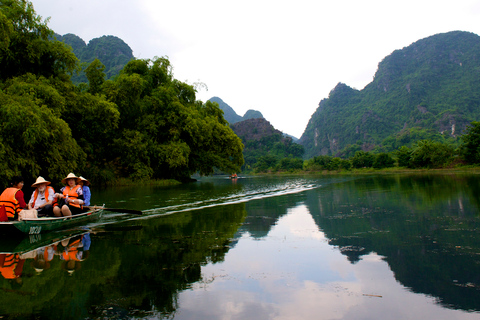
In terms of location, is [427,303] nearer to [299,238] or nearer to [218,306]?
[218,306]

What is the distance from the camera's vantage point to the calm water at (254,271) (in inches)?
127

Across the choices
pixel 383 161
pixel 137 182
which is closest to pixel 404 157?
pixel 383 161

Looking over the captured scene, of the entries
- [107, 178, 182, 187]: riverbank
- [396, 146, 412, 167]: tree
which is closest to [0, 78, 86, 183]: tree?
[107, 178, 182, 187]: riverbank

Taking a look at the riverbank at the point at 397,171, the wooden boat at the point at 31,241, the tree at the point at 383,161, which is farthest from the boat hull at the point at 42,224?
the tree at the point at 383,161

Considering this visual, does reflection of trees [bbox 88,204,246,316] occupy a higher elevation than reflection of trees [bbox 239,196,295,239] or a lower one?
higher

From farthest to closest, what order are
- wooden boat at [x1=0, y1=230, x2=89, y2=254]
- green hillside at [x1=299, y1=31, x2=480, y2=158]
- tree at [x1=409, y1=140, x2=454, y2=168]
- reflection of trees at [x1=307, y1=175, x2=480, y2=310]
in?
green hillside at [x1=299, y1=31, x2=480, y2=158] < tree at [x1=409, y1=140, x2=454, y2=168] < wooden boat at [x1=0, y1=230, x2=89, y2=254] < reflection of trees at [x1=307, y1=175, x2=480, y2=310]

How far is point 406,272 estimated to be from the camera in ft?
13.6

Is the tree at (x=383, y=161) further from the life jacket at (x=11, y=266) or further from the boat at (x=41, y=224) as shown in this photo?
the life jacket at (x=11, y=266)

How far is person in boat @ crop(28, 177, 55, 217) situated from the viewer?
765 centimetres

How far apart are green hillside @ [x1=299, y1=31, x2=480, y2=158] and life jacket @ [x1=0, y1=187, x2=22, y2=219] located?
84.3 m

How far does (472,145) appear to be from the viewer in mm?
38812

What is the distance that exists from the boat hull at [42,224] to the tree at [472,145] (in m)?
42.3

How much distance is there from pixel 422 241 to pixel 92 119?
20420mm

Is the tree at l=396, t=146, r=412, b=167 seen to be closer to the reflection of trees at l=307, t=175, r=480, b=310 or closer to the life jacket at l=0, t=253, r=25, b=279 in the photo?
the reflection of trees at l=307, t=175, r=480, b=310
